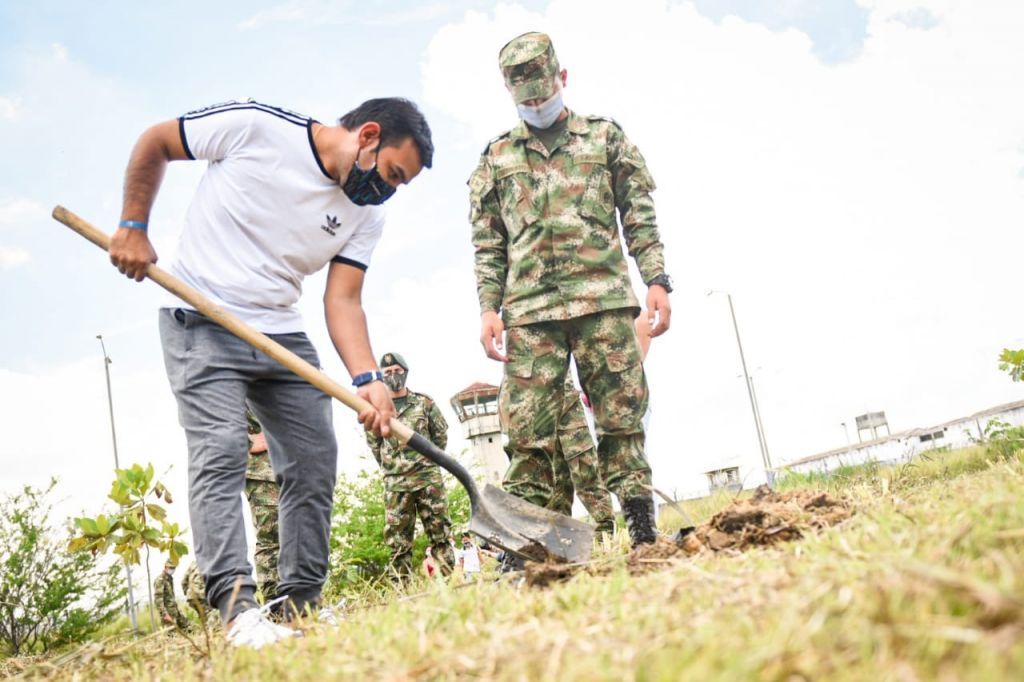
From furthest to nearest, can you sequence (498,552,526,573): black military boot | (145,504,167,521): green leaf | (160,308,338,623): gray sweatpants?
(145,504,167,521): green leaf → (498,552,526,573): black military boot → (160,308,338,623): gray sweatpants

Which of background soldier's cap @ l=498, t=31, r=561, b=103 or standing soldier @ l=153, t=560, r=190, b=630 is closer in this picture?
background soldier's cap @ l=498, t=31, r=561, b=103

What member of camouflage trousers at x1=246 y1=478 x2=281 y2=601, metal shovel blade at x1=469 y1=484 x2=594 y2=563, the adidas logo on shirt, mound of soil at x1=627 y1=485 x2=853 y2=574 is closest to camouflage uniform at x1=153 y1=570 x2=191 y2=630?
camouflage trousers at x1=246 y1=478 x2=281 y2=601

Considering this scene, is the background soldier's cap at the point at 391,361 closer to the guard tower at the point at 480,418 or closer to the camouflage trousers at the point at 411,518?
the camouflage trousers at the point at 411,518

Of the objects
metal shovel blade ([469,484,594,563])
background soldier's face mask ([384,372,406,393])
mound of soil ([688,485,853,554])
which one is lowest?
mound of soil ([688,485,853,554])

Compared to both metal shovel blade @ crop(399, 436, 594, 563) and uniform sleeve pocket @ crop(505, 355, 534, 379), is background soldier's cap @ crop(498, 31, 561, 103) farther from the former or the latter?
metal shovel blade @ crop(399, 436, 594, 563)

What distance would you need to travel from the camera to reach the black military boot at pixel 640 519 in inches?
162

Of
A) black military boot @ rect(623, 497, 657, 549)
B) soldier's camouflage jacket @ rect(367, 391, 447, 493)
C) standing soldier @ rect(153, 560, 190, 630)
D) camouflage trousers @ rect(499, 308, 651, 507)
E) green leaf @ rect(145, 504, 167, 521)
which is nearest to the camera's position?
black military boot @ rect(623, 497, 657, 549)

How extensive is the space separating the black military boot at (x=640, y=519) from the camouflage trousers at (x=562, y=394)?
11cm

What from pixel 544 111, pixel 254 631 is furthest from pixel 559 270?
pixel 254 631

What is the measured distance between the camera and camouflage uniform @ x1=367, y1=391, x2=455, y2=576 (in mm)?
8172

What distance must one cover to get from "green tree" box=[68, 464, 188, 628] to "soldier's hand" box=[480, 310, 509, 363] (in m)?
2.93

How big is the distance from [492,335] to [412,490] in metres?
4.10

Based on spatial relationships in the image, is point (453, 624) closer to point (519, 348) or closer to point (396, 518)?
point (519, 348)

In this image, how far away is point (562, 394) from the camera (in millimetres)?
4410
